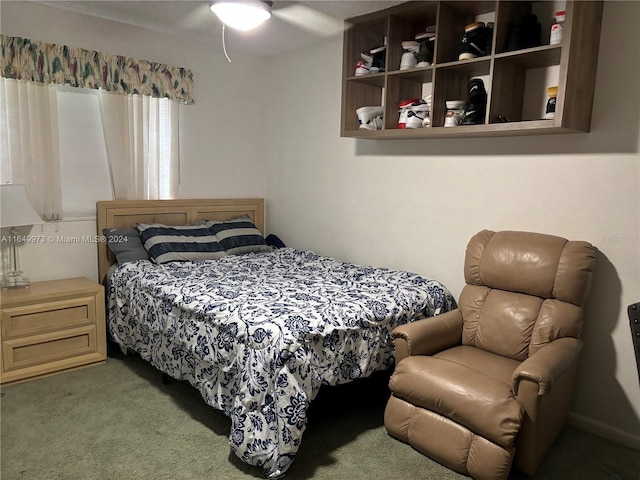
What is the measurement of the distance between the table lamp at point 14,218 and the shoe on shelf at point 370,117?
211 centimetres

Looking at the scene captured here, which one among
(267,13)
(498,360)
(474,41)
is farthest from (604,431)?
(267,13)

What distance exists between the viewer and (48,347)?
2943 millimetres

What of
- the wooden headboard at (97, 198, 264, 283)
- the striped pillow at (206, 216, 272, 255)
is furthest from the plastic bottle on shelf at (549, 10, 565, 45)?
the wooden headboard at (97, 198, 264, 283)

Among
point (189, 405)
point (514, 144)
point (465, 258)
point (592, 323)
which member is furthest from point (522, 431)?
point (189, 405)

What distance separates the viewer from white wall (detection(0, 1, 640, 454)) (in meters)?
2.35

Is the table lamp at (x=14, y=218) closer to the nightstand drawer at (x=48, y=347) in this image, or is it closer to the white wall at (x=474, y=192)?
the nightstand drawer at (x=48, y=347)

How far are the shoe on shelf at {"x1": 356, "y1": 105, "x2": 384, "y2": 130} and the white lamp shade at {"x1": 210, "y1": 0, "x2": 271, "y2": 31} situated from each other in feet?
2.68

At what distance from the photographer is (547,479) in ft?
6.80

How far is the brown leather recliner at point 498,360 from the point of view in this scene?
197cm

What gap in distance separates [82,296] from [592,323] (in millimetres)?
2931

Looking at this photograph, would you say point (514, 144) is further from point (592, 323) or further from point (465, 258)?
point (592, 323)
